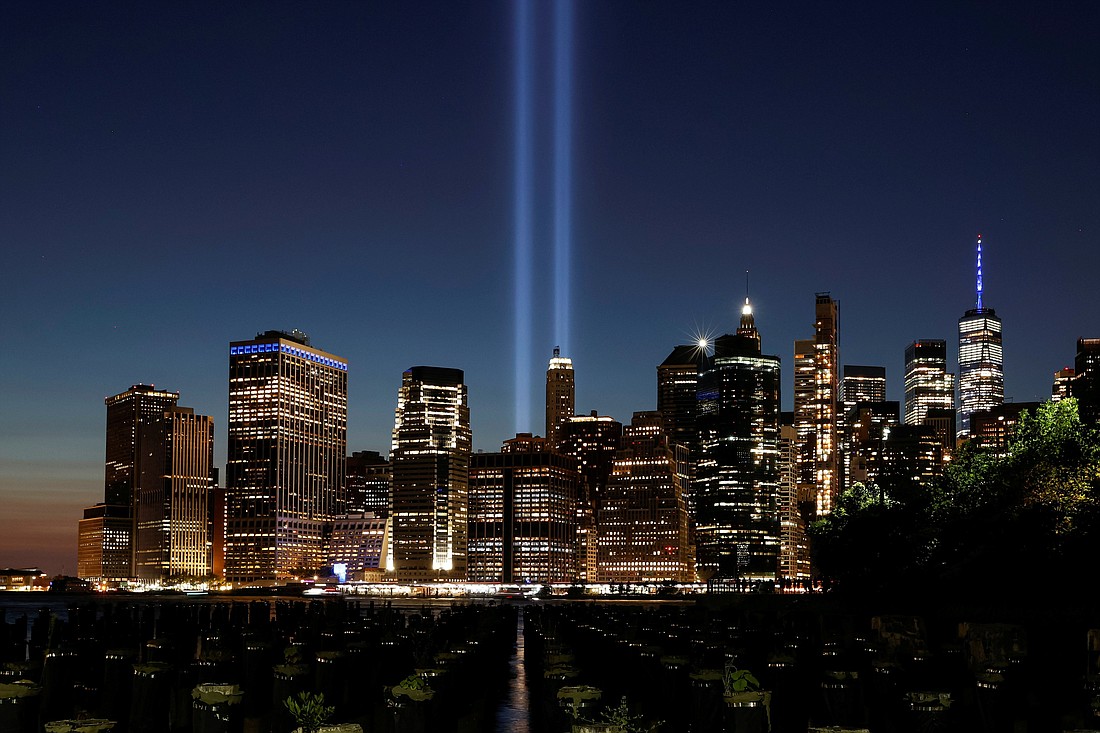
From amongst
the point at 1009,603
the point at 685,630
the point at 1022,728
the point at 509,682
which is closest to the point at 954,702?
the point at 1022,728

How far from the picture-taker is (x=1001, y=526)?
263ft

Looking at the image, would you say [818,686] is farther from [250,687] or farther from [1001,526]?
[1001,526]

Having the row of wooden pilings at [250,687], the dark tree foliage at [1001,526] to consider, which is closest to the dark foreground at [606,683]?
the row of wooden pilings at [250,687]

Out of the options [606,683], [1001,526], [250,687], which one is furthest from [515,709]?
[1001,526]

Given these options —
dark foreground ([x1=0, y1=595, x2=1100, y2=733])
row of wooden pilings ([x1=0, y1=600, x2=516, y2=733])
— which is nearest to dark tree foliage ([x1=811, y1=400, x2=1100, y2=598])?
dark foreground ([x1=0, y1=595, x2=1100, y2=733])

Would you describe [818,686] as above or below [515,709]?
above

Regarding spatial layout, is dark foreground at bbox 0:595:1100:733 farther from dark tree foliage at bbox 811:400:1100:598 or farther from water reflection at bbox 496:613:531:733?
dark tree foliage at bbox 811:400:1100:598

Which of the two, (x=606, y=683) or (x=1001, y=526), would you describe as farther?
(x=1001, y=526)

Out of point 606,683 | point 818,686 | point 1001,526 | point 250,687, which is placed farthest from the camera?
point 1001,526

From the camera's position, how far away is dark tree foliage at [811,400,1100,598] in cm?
7256

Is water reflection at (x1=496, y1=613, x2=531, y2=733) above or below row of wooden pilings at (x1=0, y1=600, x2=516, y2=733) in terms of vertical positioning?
below

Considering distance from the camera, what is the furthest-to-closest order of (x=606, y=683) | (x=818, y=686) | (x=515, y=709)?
(x=515, y=709)
(x=606, y=683)
(x=818, y=686)

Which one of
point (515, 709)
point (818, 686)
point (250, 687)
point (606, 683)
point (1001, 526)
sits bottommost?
point (515, 709)

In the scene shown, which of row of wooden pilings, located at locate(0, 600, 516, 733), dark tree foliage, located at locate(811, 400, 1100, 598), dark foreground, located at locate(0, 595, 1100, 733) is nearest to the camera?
row of wooden pilings, located at locate(0, 600, 516, 733)
